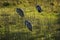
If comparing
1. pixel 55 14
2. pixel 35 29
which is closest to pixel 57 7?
pixel 55 14

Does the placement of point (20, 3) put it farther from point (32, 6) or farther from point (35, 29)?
point (35, 29)

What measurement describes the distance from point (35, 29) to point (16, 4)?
8.73 ft

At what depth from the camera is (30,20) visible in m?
9.72

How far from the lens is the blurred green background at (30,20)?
8234 millimetres

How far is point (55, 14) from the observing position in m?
10.8

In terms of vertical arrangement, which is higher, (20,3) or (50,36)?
(20,3)

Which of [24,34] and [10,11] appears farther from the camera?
[10,11]

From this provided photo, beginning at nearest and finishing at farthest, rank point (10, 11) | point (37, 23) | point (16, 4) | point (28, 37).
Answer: point (28, 37)
point (37, 23)
point (10, 11)
point (16, 4)

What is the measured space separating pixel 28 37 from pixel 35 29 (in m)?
0.91

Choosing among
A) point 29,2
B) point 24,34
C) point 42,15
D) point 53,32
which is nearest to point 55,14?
point 42,15

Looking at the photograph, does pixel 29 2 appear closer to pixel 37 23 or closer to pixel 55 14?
pixel 55 14

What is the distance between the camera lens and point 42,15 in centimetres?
1048

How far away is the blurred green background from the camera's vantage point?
8234mm

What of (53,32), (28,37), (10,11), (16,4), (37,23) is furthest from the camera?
(16,4)
